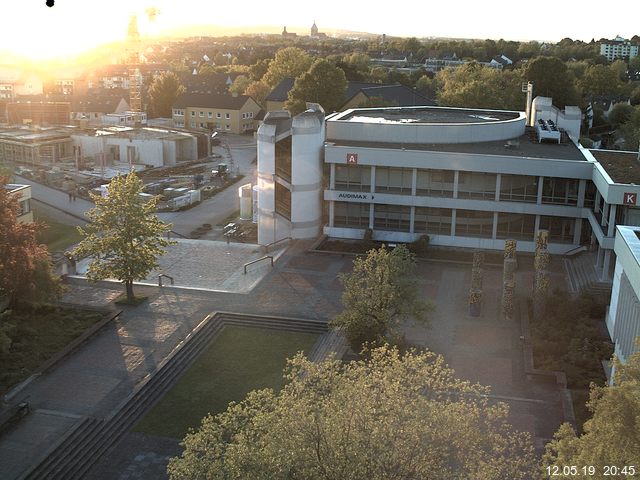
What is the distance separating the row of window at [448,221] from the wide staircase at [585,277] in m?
1.95

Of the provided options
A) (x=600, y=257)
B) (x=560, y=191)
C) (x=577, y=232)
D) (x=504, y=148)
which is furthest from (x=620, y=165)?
(x=504, y=148)

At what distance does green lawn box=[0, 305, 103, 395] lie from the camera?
26406mm

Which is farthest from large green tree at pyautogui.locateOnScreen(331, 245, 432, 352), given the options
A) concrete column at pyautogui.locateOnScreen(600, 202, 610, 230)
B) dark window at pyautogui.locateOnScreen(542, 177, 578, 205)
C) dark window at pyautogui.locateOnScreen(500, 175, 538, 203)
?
dark window at pyautogui.locateOnScreen(542, 177, 578, 205)

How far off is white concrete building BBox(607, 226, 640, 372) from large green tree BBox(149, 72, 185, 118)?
3248 inches

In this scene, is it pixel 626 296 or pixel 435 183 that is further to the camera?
pixel 435 183

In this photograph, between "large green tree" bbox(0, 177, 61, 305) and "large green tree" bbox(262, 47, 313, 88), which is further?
"large green tree" bbox(262, 47, 313, 88)

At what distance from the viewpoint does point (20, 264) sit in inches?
1186

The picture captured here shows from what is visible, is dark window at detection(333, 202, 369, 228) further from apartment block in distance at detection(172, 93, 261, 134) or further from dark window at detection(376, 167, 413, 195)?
apartment block in distance at detection(172, 93, 261, 134)

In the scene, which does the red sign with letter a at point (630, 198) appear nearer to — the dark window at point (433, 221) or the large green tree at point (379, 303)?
the dark window at point (433, 221)

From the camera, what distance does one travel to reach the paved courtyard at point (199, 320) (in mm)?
22500

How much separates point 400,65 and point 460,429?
170 metres

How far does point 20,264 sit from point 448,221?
2254 cm

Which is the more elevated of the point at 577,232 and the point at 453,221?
the point at 453,221

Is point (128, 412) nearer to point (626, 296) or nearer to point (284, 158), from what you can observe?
point (626, 296)
